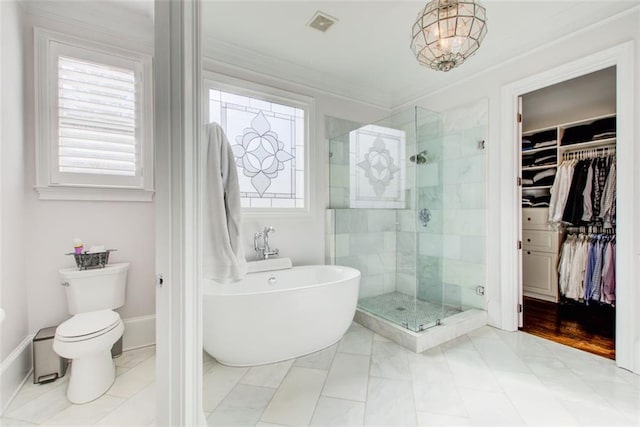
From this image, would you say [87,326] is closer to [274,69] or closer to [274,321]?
[274,321]

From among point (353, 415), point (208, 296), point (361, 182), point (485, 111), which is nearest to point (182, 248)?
point (208, 296)

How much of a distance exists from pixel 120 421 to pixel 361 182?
105 inches

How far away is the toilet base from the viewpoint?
63.5 inches

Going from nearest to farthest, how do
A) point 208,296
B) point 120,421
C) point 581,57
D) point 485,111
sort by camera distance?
point 120,421
point 208,296
point 581,57
point 485,111

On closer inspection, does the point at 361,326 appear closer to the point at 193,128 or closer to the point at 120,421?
the point at 120,421

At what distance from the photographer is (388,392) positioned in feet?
5.59

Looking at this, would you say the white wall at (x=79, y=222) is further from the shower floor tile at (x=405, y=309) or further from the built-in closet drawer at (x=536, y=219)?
the built-in closet drawer at (x=536, y=219)

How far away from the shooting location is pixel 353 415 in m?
1.51

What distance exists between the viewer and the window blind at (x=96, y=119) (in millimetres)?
2029

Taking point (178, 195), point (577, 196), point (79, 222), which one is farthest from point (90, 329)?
point (577, 196)

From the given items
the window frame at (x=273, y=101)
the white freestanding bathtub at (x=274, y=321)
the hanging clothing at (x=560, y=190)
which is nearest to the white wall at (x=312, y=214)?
the window frame at (x=273, y=101)

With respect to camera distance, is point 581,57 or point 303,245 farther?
point 303,245

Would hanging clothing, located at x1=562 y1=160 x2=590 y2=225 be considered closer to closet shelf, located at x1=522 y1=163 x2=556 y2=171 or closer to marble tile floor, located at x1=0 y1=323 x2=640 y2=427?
closet shelf, located at x1=522 y1=163 x2=556 y2=171

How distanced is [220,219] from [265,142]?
1.36 m
